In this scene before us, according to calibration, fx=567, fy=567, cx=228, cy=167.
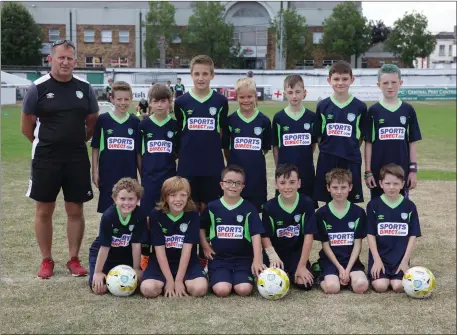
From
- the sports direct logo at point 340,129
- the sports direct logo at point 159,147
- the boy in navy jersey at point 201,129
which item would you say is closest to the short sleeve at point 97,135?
the sports direct logo at point 159,147

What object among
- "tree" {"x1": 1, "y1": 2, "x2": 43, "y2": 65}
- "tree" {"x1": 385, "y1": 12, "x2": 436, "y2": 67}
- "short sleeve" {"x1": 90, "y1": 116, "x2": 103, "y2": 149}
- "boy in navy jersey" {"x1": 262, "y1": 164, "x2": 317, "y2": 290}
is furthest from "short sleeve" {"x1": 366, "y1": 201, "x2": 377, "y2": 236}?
"tree" {"x1": 385, "y1": 12, "x2": 436, "y2": 67}

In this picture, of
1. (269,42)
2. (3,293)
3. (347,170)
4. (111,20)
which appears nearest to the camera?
(3,293)

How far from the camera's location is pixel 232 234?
185 inches

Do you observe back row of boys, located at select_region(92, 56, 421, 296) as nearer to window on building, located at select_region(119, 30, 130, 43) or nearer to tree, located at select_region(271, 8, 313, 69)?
tree, located at select_region(271, 8, 313, 69)

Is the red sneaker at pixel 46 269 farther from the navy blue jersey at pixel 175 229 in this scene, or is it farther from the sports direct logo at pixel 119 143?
the sports direct logo at pixel 119 143

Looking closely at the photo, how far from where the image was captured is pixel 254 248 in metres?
4.62

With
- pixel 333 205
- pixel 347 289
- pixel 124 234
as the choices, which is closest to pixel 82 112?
pixel 124 234

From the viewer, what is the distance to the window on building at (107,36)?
165ft

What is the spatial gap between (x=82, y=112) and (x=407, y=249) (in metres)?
2.96

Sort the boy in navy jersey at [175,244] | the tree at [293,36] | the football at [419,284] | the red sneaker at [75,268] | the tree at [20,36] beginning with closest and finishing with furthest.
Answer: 1. the football at [419,284]
2. the boy in navy jersey at [175,244]
3. the red sneaker at [75,268]
4. the tree at [20,36]
5. the tree at [293,36]

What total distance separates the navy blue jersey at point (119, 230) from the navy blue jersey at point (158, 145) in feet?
1.42

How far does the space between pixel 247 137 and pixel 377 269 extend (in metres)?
1.56

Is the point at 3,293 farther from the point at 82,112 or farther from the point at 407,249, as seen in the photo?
the point at 407,249

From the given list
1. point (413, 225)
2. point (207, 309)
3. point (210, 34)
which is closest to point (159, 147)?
→ point (207, 309)
